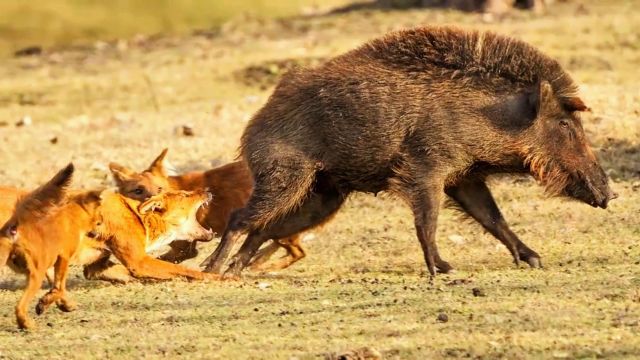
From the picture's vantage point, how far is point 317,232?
1279cm

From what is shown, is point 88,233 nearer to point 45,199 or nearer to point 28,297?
point 45,199

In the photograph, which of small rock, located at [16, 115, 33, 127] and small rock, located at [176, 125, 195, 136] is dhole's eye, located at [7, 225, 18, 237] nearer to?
small rock, located at [176, 125, 195, 136]

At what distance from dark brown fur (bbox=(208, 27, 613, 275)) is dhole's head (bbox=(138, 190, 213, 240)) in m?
0.41

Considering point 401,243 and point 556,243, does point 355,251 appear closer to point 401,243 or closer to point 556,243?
point 401,243

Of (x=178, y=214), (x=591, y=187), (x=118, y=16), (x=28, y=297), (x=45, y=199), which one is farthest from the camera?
(x=118, y=16)

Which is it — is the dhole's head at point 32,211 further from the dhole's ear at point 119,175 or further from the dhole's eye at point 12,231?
the dhole's ear at point 119,175

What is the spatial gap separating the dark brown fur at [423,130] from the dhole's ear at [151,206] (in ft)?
1.79

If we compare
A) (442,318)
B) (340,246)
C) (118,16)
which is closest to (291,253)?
(340,246)

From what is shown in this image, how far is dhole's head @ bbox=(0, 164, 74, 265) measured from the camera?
9.15 metres

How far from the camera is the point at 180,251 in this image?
12.0 meters

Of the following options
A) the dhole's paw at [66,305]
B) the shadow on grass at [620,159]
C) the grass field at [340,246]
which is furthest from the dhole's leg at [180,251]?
the shadow on grass at [620,159]

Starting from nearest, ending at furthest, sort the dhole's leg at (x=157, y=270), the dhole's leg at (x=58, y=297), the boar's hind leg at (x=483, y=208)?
the dhole's leg at (x=58, y=297), the dhole's leg at (x=157, y=270), the boar's hind leg at (x=483, y=208)

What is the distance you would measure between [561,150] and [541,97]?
1.58ft

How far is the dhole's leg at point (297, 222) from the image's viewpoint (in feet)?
37.1
